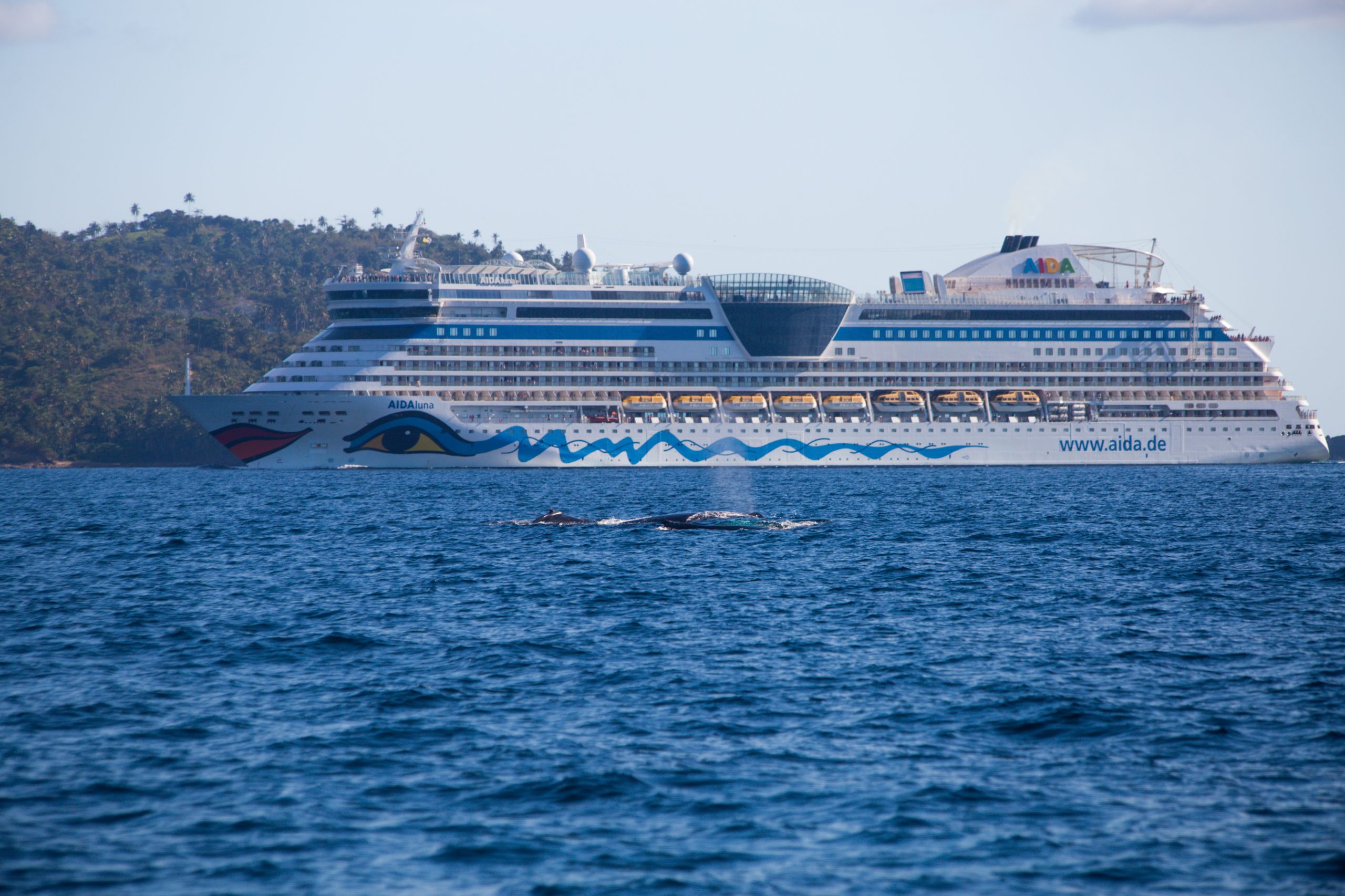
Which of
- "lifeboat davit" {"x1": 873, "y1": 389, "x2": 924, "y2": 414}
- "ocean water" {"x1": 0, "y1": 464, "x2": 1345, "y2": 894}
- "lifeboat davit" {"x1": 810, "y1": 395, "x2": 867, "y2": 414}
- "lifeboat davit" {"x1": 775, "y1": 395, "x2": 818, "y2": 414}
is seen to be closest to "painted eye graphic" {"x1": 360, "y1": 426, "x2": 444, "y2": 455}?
"lifeboat davit" {"x1": 775, "y1": 395, "x2": 818, "y2": 414}

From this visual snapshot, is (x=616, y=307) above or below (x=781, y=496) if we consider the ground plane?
above

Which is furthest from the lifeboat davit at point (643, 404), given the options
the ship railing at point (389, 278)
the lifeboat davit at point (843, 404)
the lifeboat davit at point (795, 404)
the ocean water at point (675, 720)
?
the ocean water at point (675, 720)

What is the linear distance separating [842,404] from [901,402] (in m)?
4.66

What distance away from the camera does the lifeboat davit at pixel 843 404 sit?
95562 mm

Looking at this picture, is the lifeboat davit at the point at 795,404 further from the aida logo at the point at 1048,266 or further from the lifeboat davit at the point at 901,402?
the aida logo at the point at 1048,266

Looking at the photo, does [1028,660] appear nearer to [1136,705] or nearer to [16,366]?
[1136,705]

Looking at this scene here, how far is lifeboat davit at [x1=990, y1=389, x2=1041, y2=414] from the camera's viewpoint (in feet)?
320

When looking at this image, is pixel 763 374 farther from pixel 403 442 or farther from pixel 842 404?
pixel 403 442

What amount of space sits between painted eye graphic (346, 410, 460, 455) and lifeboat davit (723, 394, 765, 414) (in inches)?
844

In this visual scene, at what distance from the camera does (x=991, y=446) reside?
3688 inches

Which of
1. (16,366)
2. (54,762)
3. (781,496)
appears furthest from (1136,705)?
(16,366)

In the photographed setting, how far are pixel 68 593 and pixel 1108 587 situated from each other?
25.0m

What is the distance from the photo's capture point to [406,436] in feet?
282

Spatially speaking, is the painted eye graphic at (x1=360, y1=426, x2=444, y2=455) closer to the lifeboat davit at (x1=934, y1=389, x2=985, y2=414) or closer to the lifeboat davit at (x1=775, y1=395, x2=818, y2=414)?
the lifeboat davit at (x1=775, y1=395, x2=818, y2=414)
